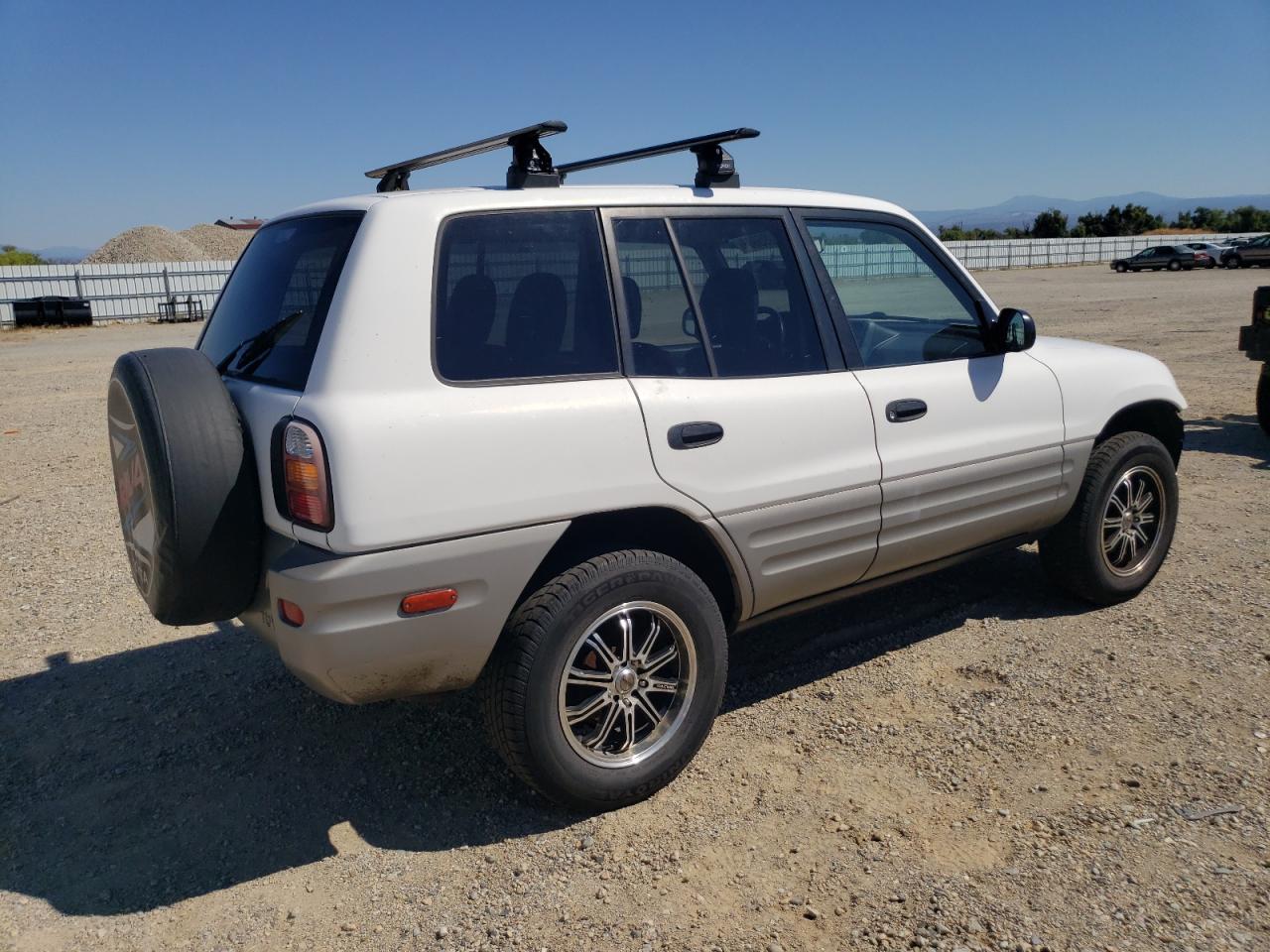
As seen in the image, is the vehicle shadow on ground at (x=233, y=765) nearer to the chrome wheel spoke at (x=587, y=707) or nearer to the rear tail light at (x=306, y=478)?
the chrome wheel spoke at (x=587, y=707)

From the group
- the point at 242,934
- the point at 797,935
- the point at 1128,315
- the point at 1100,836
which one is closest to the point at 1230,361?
the point at 1128,315

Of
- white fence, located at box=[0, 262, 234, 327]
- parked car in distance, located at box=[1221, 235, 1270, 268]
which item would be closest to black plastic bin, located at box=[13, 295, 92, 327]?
white fence, located at box=[0, 262, 234, 327]

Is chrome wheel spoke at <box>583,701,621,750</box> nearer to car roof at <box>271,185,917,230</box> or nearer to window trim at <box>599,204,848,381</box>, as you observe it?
window trim at <box>599,204,848,381</box>

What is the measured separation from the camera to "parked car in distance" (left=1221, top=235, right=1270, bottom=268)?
141 ft

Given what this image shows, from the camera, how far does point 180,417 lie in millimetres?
2832

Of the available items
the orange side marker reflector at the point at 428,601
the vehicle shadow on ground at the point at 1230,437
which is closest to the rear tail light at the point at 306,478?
the orange side marker reflector at the point at 428,601

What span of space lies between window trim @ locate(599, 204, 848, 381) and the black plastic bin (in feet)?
95.3

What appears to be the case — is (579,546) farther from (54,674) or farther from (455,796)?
(54,674)

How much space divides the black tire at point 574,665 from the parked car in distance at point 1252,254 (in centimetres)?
4859

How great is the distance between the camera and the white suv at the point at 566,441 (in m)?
2.80

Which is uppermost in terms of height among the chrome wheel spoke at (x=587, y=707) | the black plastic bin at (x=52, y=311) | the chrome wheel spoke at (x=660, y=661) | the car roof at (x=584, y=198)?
the black plastic bin at (x=52, y=311)

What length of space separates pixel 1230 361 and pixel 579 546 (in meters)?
13.7

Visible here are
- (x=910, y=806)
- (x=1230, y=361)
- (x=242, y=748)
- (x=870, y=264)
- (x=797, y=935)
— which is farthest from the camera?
(x=1230, y=361)

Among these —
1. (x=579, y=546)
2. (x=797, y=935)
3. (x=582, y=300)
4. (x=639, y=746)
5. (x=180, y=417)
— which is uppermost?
(x=582, y=300)
